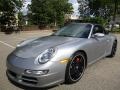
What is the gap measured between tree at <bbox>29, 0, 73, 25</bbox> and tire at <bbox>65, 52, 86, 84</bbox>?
26261mm

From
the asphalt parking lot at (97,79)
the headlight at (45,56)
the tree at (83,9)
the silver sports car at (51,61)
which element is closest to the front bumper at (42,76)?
the silver sports car at (51,61)

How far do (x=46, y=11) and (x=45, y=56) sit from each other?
A: 27.2 m

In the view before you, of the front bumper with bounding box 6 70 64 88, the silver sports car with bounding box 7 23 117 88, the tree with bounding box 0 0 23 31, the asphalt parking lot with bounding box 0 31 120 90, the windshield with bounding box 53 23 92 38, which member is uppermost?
the tree with bounding box 0 0 23 31

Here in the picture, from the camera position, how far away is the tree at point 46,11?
30547 mm

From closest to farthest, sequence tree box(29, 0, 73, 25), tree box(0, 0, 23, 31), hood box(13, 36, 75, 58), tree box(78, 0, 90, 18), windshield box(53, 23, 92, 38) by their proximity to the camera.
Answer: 1. hood box(13, 36, 75, 58)
2. windshield box(53, 23, 92, 38)
3. tree box(0, 0, 23, 31)
4. tree box(29, 0, 73, 25)
5. tree box(78, 0, 90, 18)

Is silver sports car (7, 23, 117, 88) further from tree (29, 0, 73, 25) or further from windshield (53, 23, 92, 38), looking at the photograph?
tree (29, 0, 73, 25)

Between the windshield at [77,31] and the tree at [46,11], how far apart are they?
82.1 feet

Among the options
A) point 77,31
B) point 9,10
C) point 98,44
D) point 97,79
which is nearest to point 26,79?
point 97,79

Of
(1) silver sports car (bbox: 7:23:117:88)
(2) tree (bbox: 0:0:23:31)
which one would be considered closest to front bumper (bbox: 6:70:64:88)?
(1) silver sports car (bbox: 7:23:117:88)

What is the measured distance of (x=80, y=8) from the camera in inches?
2243

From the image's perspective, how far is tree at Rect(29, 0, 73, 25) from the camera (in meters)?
30.5

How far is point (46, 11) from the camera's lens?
30.7 meters

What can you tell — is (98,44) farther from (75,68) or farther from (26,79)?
(26,79)

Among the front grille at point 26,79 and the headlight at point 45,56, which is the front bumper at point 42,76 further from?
the headlight at point 45,56
